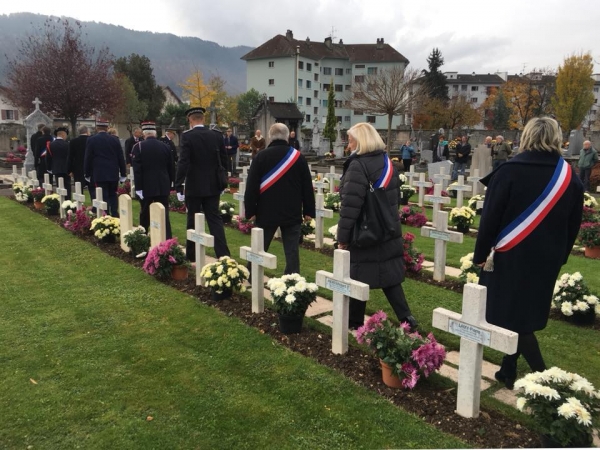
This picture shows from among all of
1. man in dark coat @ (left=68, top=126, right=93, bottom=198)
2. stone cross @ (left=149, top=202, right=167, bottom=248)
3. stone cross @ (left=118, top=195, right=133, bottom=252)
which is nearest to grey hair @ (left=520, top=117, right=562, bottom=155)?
stone cross @ (left=149, top=202, right=167, bottom=248)

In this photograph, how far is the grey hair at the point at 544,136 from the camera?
138 inches

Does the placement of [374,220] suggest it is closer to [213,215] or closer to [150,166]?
[213,215]

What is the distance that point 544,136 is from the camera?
350 centimetres

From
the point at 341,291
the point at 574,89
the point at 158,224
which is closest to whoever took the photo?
the point at 341,291

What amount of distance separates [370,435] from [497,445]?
0.77 metres

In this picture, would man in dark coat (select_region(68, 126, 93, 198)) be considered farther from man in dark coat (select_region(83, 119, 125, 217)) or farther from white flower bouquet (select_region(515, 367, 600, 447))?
white flower bouquet (select_region(515, 367, 600, 447))

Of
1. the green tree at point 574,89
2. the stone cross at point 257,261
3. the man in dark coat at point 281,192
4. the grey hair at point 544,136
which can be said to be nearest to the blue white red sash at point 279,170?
the man in dark coat at point 281,192

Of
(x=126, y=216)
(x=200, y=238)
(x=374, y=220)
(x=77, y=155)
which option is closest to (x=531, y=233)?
(x=374, y=220)

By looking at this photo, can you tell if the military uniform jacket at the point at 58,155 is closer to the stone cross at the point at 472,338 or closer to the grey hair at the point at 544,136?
the stone cross at the point at 472,338

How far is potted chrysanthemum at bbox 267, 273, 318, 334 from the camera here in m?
4.74

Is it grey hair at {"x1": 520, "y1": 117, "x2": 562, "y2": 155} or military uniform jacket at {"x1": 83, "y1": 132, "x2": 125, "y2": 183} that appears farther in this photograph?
military uniform jacket at {"x1": 83, "y1": 132, "x2": 125, "y2": 183}

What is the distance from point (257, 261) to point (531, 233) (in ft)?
8.84

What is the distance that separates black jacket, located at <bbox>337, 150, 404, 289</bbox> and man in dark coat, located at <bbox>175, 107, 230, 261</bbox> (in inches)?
104

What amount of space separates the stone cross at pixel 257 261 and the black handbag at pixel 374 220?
3.57ft
